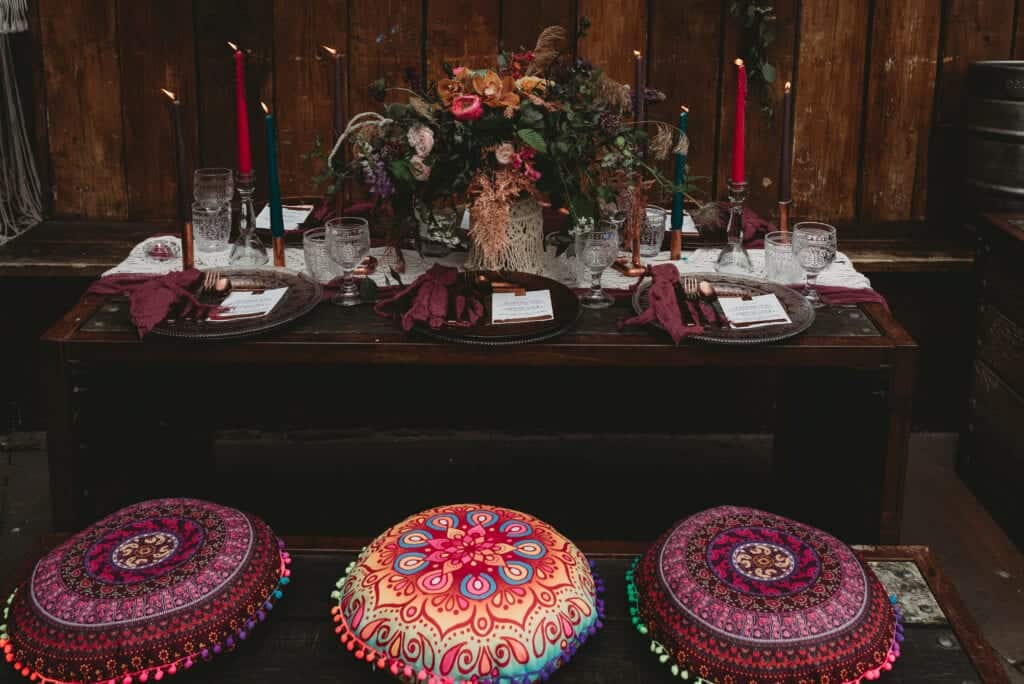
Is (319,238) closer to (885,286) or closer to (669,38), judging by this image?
(669,38)

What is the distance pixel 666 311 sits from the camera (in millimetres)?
1725

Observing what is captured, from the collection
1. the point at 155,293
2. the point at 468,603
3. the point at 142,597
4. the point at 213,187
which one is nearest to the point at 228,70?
the point at 213,187

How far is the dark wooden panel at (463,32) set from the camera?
2639 mm

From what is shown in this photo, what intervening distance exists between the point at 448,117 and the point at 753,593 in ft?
3.02

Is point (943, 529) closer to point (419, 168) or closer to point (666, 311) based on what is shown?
point (666, 311)

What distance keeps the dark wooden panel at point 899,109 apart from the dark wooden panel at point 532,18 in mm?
750

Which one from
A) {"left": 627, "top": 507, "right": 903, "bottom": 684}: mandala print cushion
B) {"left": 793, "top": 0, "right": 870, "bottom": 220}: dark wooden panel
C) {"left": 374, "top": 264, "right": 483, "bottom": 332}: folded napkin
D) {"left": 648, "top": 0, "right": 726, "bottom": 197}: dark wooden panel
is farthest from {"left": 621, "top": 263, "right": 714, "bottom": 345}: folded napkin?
{"left": 793, "top": 0, "right": 870, "bottom": 220}: dark wooden panel

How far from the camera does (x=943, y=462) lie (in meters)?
2.62

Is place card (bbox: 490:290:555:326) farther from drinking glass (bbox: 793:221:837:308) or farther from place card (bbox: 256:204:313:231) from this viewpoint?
place card (bbox: 256:204:313:231)

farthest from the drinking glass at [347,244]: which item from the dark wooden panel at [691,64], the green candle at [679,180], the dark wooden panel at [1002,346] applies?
the dark wooden panel at [1002,346]

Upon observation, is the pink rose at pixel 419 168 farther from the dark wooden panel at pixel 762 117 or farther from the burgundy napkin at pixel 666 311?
the dark wooden panel at pixel 762 117

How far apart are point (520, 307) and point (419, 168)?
11.0 inches

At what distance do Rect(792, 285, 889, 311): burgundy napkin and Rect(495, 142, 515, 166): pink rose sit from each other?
60cm

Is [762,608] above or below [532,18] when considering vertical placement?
below
